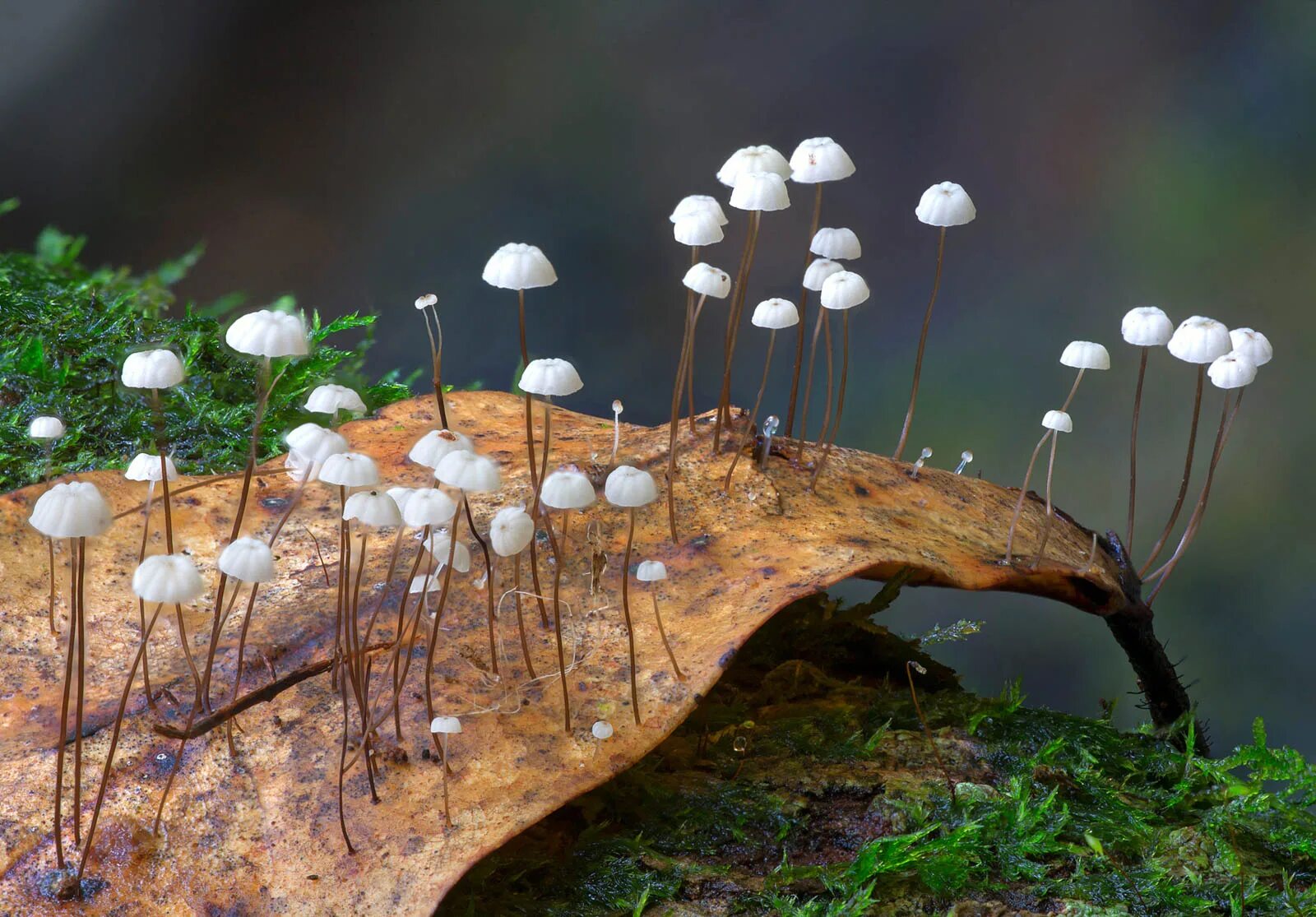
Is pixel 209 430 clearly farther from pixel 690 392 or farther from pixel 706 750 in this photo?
pixel 706 750

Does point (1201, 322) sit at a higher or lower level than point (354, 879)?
higher

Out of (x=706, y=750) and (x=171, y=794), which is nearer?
(x=171, y=794)

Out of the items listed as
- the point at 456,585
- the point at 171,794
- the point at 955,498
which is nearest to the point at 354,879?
the point at 171,794

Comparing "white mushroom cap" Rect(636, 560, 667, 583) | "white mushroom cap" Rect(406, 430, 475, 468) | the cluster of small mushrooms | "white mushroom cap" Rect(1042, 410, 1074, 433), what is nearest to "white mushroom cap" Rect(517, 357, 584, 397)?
the cluster of small mushrooms

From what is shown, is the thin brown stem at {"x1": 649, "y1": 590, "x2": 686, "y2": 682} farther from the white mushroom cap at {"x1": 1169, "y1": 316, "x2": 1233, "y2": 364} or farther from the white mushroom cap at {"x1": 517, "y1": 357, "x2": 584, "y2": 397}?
the white mushroom cap at {"x1": 1169, "y1": 316, "x2": 1233, "y2": 364}

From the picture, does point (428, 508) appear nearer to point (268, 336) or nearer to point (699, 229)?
point (268, 336)

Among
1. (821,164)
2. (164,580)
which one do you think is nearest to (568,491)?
(164,580)
